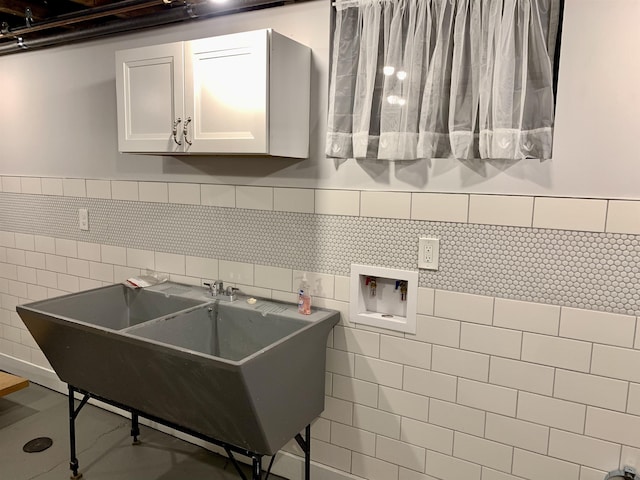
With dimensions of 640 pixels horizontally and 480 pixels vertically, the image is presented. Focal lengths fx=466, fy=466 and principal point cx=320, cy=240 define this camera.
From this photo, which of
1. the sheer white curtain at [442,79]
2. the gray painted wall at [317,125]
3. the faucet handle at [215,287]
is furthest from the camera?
the faucet handle at [215,287]

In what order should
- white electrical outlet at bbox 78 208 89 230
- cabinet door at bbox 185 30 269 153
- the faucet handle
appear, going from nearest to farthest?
cabinet door at bbox 185 30 269 153
the faucet handle
white electrical outlet at bbox 78 208 89 230

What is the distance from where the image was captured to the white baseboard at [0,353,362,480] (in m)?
2.30

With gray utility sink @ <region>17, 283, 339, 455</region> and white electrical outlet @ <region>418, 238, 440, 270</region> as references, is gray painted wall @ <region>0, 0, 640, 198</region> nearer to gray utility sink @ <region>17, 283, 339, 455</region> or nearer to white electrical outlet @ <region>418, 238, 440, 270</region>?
white electrical outlet @ <region>418, 238, 440, 270</region>

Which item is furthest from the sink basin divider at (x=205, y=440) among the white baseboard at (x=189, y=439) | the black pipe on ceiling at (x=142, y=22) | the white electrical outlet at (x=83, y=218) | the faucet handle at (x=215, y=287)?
the black pipe on ceiling at (x=142, y=22)

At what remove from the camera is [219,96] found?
2014mm

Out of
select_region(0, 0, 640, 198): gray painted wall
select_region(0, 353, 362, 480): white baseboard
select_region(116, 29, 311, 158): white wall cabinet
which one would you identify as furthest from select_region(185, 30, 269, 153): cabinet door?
select_region(0, 353, 362, 480): white baseboard

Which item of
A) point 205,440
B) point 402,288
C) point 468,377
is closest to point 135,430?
point 205,440

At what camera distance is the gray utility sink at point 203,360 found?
165 cm

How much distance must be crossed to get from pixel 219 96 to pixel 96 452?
2.07m

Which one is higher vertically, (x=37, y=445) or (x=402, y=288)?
(x=402, y=288)

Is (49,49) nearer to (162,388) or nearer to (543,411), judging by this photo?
(162,388)

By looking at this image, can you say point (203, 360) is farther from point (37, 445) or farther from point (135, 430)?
point (37, 445)

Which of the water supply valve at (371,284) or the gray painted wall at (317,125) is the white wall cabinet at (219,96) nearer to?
the gray painted wall at (317,125)

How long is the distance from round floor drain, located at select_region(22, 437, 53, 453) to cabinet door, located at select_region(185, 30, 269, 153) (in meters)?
1.94
